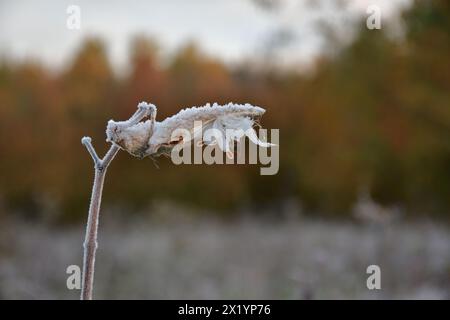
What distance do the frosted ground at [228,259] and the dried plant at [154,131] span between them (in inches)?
170

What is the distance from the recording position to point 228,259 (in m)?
10.6

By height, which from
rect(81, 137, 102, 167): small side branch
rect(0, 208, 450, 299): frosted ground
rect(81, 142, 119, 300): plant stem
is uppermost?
rect(0, 208, 450, 299): frosted ground

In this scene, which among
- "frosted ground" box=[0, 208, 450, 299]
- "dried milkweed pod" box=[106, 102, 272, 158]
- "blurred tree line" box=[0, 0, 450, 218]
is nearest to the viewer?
"dried milkweed pod" box=[106, 102, 272, 158]

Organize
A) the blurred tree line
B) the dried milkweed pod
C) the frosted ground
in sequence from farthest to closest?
the blurred tree line → the frosted ground → the dried milkweed pod

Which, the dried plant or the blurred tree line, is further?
the blurred tree line

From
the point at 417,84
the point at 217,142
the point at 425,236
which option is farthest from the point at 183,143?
the point at 417,84

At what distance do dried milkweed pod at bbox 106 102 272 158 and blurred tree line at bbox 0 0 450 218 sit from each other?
14.9m

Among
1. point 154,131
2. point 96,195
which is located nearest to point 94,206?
point 96,195

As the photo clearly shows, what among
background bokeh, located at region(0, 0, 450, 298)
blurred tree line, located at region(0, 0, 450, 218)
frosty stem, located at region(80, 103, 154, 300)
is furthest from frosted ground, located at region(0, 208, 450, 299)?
frosty stem, located at region(80, 103, 154, 300)

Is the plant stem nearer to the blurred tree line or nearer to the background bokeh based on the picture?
the background bokeh

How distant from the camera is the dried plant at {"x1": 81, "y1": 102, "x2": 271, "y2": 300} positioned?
4.06ft

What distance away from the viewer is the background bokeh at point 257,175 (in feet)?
29.6

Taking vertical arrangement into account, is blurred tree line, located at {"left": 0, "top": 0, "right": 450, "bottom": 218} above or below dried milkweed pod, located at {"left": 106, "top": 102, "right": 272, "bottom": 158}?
above

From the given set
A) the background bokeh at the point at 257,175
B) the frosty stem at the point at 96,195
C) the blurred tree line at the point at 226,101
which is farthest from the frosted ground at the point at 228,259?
the frosty stem at the point at 96,195
